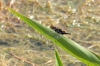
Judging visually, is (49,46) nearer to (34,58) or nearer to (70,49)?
(34,58)

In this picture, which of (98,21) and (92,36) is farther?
(98,21)

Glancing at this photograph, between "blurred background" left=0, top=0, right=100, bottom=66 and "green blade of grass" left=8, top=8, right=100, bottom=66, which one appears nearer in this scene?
"green blade of grass" left=8, top=8, right=100, bottom=66

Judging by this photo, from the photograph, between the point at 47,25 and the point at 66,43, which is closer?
the point at 66,43

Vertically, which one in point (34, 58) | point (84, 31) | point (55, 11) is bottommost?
point (34, 58)

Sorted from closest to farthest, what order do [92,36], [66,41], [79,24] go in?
1. [66,41]
2. [92,36]
3. [79,24]

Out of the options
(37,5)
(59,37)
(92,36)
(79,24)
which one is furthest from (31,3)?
(59,37)

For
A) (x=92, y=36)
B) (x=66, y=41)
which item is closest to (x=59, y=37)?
(x=66, y=41)

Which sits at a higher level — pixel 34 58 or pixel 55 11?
pixel 55 11

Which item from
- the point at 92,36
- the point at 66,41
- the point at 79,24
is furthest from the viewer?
the point at 79,24

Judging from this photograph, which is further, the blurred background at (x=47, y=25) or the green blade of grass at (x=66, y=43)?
the blurred background at (x=47, y=25)

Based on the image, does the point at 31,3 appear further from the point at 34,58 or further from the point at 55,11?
the point at 34,58
